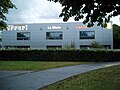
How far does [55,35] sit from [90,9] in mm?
63584

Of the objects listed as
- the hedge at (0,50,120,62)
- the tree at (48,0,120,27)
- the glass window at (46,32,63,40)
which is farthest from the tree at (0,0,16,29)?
the glass window at (46,32,63,40)

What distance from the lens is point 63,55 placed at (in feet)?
136

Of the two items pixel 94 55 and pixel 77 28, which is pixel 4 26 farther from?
pixel 77 28

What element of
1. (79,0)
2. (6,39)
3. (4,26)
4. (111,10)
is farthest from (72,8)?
(6,39)

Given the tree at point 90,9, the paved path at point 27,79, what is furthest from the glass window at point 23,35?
the tree at point 90,9

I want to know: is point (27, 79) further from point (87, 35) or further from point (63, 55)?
point (87, 35)

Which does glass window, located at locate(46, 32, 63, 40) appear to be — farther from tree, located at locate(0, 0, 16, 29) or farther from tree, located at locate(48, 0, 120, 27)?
tree, located at locate(48, 0, 120, 27)

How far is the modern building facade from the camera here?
73750 millimetres

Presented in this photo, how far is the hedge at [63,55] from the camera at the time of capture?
41.0 metres

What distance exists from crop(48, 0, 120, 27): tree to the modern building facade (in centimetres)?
6028

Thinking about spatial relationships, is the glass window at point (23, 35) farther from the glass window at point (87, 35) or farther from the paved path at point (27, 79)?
the paved path at point (27, 79)

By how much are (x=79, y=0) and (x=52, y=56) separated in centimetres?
3013

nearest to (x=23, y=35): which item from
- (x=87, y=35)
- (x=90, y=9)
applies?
(x=87, y=35)

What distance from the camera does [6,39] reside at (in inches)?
3088
